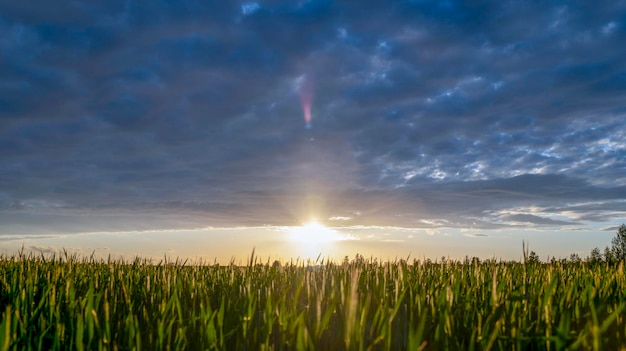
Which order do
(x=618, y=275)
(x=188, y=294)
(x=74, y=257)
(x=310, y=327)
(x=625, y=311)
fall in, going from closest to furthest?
(x=310, y=327) < (x=625, y=311) < (x=188, y=294) < (x=618, y=275) < (x=74, y=257)

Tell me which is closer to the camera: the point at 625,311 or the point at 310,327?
the point at 310,327

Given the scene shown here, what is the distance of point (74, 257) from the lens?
860 cm

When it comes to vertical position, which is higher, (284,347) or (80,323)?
(80,323)

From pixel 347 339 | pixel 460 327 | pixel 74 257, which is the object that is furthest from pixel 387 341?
pixel 74 257

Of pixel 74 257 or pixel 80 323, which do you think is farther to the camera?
pixel 74 257

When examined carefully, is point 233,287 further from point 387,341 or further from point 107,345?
point 387,341

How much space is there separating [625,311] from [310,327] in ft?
8.38

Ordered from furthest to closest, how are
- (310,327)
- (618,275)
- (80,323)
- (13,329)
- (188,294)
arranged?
1. (618,275)
2. (188,294)
3. (310,327)
4. (13,329)
5. (80,323)

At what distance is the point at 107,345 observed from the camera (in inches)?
98.2

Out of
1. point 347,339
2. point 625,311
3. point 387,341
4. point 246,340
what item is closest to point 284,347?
point 246,340

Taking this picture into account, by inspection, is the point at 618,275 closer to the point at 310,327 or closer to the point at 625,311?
the point at 625,311

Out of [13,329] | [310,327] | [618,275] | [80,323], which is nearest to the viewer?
[80,323]

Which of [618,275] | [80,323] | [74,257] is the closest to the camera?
[80,323]

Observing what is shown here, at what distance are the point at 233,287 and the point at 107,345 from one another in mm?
2177
